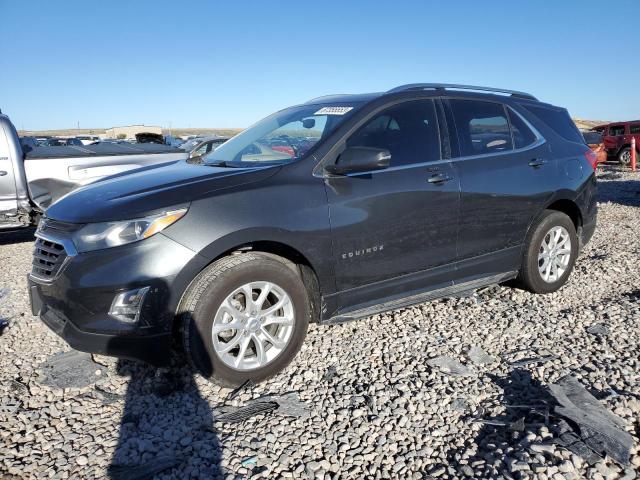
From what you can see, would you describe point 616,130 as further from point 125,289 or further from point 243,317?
point 125,289

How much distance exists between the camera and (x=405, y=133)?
3709 millimetres

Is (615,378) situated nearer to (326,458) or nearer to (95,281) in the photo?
(326,458)

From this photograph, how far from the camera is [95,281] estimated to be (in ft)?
8.88

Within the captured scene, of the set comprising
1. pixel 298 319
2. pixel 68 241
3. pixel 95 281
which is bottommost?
pixel 298 319

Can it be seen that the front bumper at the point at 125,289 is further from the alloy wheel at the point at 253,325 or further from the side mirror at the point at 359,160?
the side mirror at the point at 359,160

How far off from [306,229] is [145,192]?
100cm

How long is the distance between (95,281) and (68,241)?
34 cm

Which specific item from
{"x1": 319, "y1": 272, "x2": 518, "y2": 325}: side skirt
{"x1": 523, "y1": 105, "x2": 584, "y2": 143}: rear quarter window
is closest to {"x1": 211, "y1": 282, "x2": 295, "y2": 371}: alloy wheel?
{"x1": 319, "y1": 272, "x2": 518, "y2": 325}: side skirt

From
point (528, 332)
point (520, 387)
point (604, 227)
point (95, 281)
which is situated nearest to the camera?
point (95, 281)

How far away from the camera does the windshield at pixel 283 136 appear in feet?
11.5

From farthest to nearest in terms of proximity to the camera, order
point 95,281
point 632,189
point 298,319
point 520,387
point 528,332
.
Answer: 1. point 632,189
2. point 528,332
3. point 298,319
4. point 520,387
5. point 95,281

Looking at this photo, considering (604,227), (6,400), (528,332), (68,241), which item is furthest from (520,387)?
(604,227)

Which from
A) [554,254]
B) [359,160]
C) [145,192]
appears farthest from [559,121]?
[145,192]

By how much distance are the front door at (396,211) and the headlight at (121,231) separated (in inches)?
41.6
